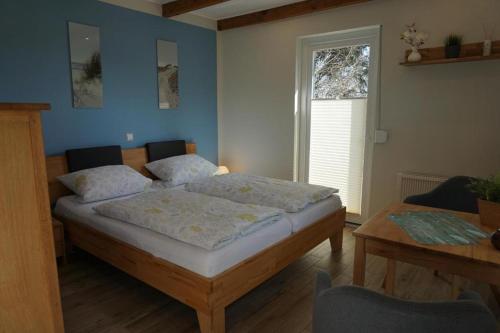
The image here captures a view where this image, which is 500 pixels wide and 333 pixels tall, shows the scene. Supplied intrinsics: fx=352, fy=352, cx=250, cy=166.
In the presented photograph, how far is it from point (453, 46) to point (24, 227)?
11.0 feet

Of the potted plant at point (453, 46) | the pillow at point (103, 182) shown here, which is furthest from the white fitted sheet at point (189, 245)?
the potted plant at point (453, 46)

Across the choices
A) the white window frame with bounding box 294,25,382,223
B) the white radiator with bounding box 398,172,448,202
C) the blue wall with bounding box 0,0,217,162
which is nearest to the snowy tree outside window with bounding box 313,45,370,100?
the white window frame with bounding box 294,25,382,223

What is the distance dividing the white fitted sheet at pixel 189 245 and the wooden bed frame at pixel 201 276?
0.03 m

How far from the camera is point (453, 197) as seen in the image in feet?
8.71

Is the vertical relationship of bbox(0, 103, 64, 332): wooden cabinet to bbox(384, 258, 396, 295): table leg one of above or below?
above

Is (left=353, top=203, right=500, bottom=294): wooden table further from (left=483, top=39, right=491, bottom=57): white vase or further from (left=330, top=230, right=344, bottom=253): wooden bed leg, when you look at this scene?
(left=483, top=39, right=491, bottom=57): white vase

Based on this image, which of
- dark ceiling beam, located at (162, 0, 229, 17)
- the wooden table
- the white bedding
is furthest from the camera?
dark ceiling beam, located at (162, 0, 229, 17)

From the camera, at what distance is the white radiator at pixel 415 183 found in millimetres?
3327

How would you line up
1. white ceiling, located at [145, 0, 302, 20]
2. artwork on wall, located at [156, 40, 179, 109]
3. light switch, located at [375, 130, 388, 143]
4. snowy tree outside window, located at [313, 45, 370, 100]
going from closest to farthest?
light switch, located at [375, 130, 388, 143]
snowy tree outside window, located at [313, 45, 370, 100]
white ceiling, located at [145, 0, 302, 20]
artwork on wall, located at [156, 40, 179, 109]

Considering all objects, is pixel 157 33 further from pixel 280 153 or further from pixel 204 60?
pixel 280 153

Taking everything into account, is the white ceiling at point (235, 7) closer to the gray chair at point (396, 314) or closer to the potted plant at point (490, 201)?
the potted plant at point (490, 201)

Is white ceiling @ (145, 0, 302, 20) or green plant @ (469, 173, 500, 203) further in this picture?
white ceiling @ (145, 0, 302, 20)

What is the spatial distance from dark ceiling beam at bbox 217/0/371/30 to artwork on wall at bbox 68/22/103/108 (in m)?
1.71

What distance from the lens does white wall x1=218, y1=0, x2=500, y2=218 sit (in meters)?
3.09
